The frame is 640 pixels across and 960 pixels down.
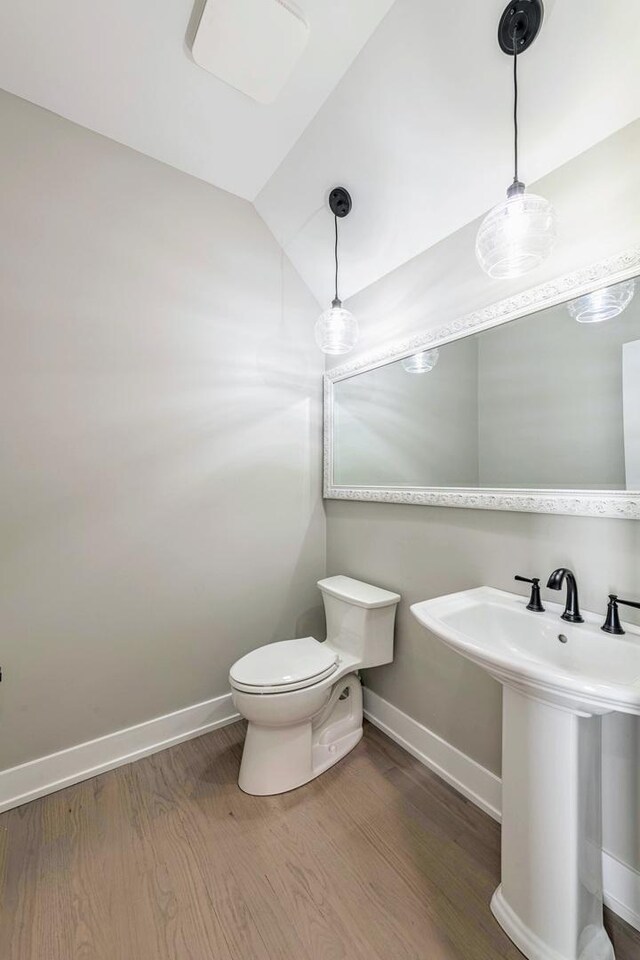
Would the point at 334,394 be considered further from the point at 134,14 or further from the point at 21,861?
the point at 21,861

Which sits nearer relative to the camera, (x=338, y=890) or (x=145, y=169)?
(x=338, y=890)

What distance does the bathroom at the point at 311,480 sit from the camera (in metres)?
1.04

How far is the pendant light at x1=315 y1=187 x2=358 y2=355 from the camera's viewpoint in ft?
5.53

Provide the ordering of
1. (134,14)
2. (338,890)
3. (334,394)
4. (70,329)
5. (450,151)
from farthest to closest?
(334,394) < (70,329) < (450,151) < (134,14) < (338,890)

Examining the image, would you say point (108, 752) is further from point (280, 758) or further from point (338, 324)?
point (338, 324)

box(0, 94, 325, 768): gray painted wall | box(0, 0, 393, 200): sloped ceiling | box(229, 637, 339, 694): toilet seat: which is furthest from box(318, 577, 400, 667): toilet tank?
box(0, 0, 393, 200): sloped ceiling

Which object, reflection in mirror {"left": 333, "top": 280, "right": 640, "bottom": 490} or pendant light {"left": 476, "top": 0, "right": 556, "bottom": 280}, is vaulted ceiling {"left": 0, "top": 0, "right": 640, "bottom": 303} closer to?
pendant light {"left": 476, "top": 0, "right": 556, "bottom": 280}

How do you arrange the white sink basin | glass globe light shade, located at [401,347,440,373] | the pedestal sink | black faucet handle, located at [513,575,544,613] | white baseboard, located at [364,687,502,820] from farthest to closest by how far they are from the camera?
glass globe light shade, located at [401,347,440,373] → white baseboard, located at [364,687,502,820] → black faucet handle, located at [513,575,544,613] → the pedestal sink → the white sink basin

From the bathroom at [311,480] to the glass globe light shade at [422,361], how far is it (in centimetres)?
2

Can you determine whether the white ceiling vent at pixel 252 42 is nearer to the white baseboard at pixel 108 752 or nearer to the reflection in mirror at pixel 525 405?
the reflection in mirror at pixel 525 405

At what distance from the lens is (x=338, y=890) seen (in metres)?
1.13

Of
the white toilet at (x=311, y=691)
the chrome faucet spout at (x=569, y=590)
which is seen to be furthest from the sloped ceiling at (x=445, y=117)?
the white toilet at (x=311, y=691)

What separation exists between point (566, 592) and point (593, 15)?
1.52 m

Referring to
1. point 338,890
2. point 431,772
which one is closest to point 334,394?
point 431,772
